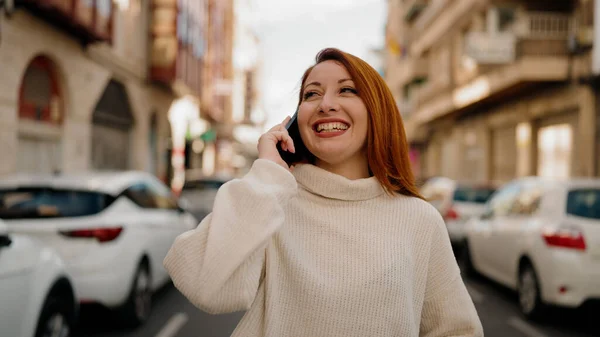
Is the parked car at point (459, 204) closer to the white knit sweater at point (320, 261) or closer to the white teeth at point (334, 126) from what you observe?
the white knit sweater at point (320, 261)

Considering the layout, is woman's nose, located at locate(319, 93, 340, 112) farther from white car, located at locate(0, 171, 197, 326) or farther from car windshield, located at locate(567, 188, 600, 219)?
car windshield, located at locate(567, 188, 600, 219)

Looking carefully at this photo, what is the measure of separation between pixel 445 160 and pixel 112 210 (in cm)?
2677

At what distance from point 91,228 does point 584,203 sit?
17.1 ft

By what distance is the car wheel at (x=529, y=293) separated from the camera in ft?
20.6

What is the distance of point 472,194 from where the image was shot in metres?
11.7

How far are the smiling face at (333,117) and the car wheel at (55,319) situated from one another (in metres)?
3.03

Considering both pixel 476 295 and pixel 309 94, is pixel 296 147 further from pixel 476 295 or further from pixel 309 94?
pixel 476 295

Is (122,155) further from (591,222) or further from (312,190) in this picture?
(312,190)

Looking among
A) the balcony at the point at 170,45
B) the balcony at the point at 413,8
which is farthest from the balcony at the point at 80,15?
the balcony at the point at 413,8

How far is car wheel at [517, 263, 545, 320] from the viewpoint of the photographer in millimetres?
6266

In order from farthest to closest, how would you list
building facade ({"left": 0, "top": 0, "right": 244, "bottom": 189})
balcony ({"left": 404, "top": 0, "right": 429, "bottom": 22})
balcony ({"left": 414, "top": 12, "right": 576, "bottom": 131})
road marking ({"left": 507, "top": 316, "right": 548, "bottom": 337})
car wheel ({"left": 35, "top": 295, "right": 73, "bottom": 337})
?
balcony ({"left": 404, "top": 0, "right": 429, "bottom": 22})
balcony ({"left": 414, "top": 12, "right": 576, "bottom": 131})
building facade ({"left": 0, "top": 0, "right": 244, "bottom": 189})
road marking ({"left": 507, "top": 316, "right": 548, "bottom": 337})
car wheel ({"left": 35, "top": 295, "right": 73, "bottom": 337})

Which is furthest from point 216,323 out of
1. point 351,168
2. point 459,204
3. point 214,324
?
point 459,204

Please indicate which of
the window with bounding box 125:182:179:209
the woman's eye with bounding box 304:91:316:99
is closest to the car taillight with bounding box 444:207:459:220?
the window with bounding box 125:182:179:209

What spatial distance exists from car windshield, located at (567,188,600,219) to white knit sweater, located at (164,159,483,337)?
4855mm
